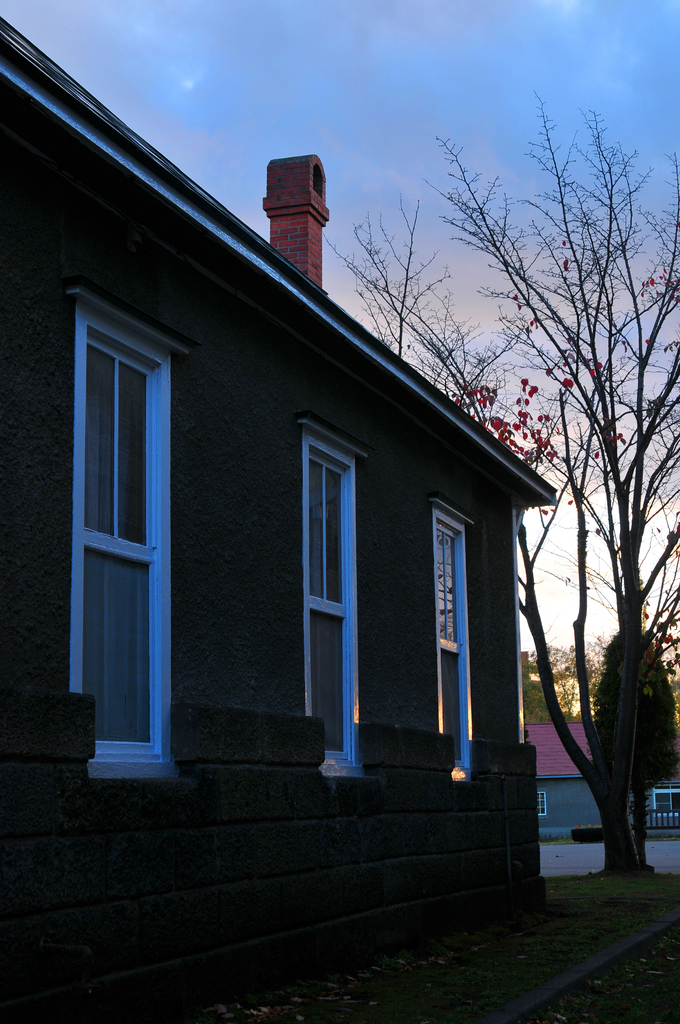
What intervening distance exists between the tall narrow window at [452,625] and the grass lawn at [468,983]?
187 cm

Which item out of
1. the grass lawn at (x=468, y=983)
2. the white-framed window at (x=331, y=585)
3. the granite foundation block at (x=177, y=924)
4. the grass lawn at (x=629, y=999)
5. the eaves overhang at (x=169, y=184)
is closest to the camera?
the eaves overhang at (x=169, y=184)

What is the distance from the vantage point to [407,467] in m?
10.1

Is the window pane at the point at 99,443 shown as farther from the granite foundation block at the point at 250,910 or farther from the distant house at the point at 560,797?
the distant house at the point at 560,797

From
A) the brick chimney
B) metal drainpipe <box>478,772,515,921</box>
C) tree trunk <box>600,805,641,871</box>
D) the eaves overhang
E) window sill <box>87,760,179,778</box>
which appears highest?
the brick chimney

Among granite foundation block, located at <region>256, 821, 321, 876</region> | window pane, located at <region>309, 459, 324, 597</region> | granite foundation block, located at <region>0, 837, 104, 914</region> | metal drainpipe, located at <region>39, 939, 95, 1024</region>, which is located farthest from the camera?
window pane, located at <region>309, 459, 324, 597</region>

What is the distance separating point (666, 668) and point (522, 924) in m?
8.68

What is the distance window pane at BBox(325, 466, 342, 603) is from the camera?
8633 millimetres

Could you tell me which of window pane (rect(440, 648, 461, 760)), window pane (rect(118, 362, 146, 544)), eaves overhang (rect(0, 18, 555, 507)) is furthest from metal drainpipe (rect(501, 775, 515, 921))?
window pane (rect(118, 362, 146, 544))

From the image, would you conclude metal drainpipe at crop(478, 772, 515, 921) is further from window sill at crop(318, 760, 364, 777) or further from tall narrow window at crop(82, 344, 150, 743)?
tall narrow window at crop(82, 344, 150, 743)

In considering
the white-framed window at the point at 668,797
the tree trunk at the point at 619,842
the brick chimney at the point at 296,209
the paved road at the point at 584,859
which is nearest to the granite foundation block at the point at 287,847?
the brick chimney at the point at 296,209

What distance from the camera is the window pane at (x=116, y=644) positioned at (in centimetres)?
582

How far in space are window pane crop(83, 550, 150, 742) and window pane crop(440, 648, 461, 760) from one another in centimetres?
489

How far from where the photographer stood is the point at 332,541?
8.70 m

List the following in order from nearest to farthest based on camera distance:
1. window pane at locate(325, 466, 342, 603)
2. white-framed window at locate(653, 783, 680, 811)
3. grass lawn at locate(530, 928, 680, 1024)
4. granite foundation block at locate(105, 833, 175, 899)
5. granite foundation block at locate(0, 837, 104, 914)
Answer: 1. granite foundation block at locate(0, 837, 104, 914)
2. granite foundation block at locate(105, 833, 175, 899)
3. grass lawn at locate(530, 928, 680, 1024)
4. window pane at locate(325, 466, 342, 603)
5. white-framed window at locate(653, 783, 680, 811)
